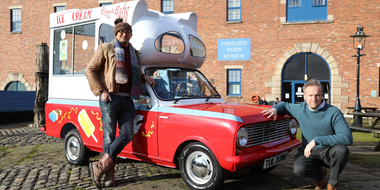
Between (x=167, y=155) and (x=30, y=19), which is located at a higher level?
(x=30, y=19)

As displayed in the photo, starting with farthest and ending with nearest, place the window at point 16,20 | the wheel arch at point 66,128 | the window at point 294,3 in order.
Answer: the window at point 16,20 → the window at point 294,3 → the wheel arch at point 66,128

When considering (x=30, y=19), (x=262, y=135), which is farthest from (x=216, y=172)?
(x=30, y=19)

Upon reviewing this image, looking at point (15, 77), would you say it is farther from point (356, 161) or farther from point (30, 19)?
point (356, 161)

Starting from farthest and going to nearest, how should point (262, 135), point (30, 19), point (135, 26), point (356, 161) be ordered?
point (30, 19) → point (356, 161) → point (135, 26) → point (262, 135)

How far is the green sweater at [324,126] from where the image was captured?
3.41 m

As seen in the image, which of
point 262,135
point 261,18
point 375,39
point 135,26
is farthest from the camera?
point 261,18

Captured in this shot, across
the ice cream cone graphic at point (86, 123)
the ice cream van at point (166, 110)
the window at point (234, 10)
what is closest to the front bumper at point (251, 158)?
the ice cream van at point (166, 110)

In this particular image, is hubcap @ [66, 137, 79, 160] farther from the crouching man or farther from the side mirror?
the crouching man

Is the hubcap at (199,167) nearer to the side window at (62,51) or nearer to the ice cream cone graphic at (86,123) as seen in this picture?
the ice cream cone graphic at (86,123)

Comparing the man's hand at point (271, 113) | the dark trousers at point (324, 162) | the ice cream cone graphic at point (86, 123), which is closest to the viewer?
the dark trousers at point (324, 162)

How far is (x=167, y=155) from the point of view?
4074 mm

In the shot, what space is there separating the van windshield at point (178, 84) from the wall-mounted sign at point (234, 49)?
44.5 ft

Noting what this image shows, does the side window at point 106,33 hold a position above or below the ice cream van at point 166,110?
above

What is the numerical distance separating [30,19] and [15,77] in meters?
4.64
